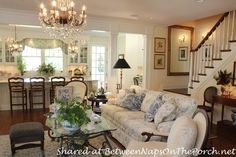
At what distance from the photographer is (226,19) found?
534 centimetres

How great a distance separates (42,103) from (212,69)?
4.79 meters

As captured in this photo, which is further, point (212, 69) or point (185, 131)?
point (212, 69)

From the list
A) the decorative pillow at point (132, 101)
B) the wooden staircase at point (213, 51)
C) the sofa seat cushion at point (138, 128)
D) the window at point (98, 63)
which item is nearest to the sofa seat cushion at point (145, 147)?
the sofa seat cushion at point (138, 128)

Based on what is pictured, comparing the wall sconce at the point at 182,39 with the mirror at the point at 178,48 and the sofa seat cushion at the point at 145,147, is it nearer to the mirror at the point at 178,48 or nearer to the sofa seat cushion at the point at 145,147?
the mirror at the point at 178,48

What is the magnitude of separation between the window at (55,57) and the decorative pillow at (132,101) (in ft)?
17.5

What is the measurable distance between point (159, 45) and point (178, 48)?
2.64ft

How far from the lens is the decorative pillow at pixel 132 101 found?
4.29 meters

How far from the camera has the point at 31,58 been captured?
8.52 meters

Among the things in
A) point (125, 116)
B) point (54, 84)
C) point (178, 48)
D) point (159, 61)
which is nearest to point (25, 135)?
point (125, 116)

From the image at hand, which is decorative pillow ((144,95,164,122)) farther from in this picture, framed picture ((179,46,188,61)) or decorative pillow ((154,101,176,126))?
framed picture ((179,46,188,61))

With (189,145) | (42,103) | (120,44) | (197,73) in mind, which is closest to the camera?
(189,145)

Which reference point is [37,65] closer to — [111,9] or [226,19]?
[111,9]

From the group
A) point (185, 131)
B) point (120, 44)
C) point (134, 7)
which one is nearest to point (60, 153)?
point (185, 131)

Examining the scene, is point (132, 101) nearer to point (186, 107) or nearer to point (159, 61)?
point (186, 107)
